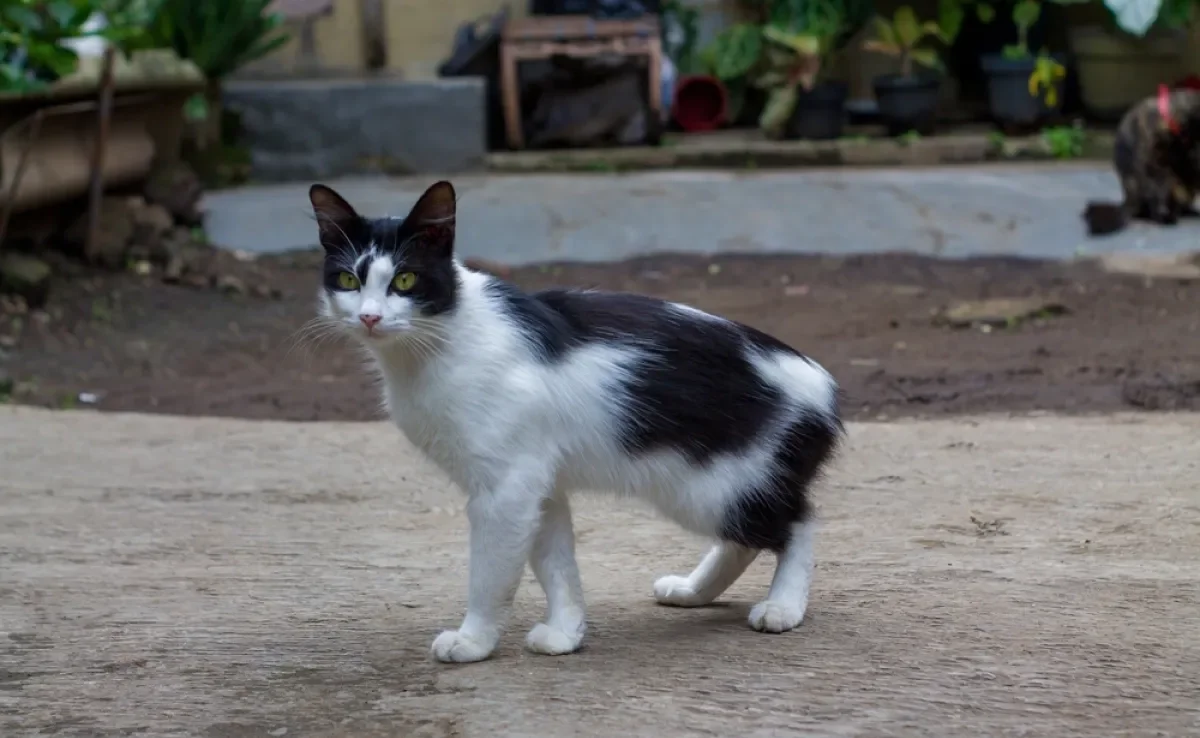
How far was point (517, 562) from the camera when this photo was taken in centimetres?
239

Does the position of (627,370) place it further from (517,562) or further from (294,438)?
(294,438)

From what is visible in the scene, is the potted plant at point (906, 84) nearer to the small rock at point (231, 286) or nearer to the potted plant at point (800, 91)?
the potted plant at point (800, 91)

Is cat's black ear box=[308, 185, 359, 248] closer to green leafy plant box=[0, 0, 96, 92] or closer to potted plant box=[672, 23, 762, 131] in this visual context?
green leafy plant box=[0, 0, 96, 92]

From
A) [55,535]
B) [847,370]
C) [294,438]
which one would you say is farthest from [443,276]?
[847,370]

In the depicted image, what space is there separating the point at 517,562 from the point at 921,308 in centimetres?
507

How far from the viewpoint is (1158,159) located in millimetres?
8469

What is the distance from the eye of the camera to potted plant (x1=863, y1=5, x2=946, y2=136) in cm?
1065

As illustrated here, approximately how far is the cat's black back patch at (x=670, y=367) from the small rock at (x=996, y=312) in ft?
14.2

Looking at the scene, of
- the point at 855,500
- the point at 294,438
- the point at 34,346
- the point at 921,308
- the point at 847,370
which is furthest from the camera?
the point at 921,308

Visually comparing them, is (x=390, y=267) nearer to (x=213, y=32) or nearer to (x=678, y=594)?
(x=678, y=594)

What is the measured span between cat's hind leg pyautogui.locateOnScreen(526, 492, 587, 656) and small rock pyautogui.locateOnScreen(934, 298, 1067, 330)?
4500 mm

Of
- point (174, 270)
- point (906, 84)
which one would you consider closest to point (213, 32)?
point (174, 270)

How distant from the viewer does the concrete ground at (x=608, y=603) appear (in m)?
2.16

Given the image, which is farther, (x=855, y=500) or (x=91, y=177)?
(x=91, y=177)
